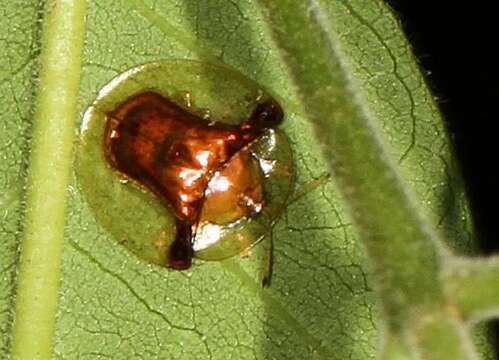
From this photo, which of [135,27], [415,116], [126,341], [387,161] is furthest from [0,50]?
[387,161]

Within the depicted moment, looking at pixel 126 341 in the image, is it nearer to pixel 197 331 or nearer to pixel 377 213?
pixel 197 331

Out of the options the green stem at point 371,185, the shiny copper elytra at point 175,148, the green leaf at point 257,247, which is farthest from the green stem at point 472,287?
the shiny copper elytra at point 175,148

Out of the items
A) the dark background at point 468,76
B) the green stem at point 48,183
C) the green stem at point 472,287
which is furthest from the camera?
the dark background at point 468,76

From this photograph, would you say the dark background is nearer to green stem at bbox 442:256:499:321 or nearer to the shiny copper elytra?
the shiny copper elytra

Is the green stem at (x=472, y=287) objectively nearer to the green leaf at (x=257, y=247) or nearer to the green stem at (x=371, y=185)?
the green stem at (x=371, y=185)

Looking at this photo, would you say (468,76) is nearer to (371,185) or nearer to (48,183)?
(48,183)
